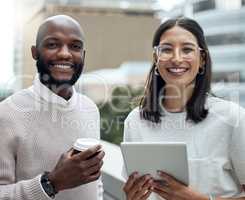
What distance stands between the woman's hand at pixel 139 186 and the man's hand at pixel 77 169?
15cm

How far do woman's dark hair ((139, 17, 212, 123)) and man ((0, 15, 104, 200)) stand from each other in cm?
20

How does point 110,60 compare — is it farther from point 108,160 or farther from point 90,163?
point 90,163

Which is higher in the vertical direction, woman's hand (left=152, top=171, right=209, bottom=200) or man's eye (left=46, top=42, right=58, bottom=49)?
man's eye (left=46, top=42, right=58, bottom=49)

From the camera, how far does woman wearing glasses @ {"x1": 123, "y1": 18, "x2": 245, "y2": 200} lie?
3.36ft

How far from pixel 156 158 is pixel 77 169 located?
21 centimetres

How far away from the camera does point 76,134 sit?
1087 mm

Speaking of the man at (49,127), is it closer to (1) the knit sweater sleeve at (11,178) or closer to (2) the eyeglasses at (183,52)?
(1) the knit sweater sleeve at (11,178)

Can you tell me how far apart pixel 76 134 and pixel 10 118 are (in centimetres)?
20

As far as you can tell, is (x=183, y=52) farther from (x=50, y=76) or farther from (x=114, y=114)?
(x=114, y=114)

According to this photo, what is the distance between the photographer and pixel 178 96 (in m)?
1.15

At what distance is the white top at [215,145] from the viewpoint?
3.39 feet

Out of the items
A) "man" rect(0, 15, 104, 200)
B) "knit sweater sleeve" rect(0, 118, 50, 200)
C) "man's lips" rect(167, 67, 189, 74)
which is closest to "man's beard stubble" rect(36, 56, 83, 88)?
→ "man" rect(0, 15, 104, 200)

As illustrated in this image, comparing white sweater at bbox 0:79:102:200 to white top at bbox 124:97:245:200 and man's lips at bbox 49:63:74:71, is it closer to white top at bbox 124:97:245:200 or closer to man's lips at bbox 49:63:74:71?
man's lips at bbox 49:63:74:71

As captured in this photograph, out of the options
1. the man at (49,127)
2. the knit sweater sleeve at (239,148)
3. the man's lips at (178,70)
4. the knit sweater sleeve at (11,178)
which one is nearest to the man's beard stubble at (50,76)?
the man at (49,127)
